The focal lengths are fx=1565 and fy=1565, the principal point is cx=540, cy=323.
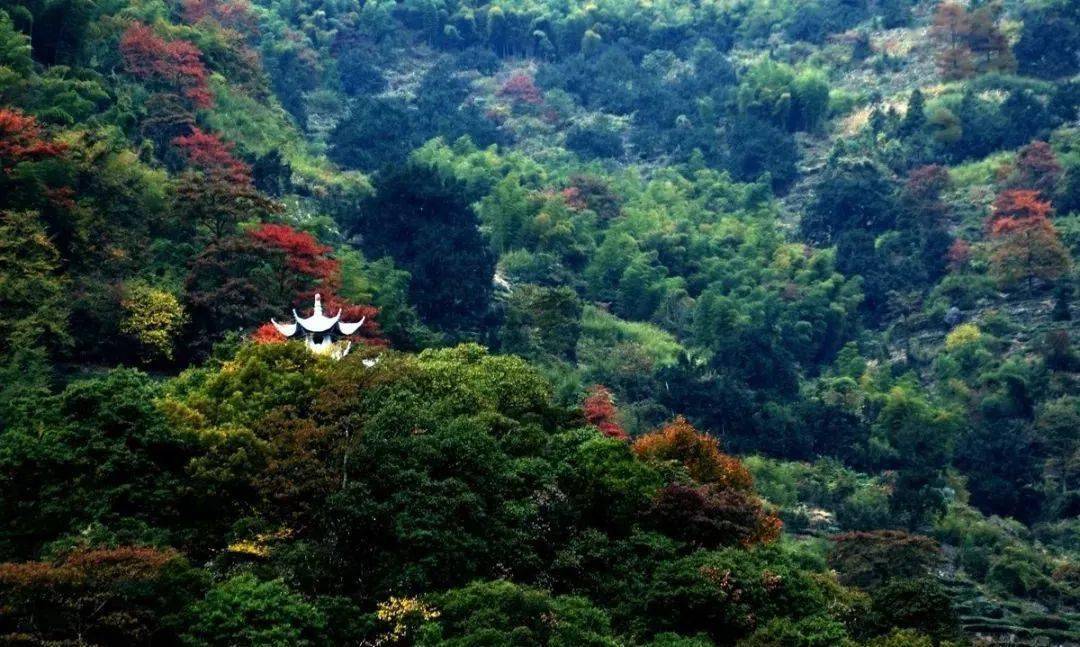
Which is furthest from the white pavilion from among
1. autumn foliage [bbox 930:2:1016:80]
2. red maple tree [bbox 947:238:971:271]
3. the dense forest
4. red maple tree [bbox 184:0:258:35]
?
autumn foliage [bbox 930:2:1016:80]

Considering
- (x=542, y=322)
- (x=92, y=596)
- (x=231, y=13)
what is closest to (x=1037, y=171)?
(x=542, y=322)

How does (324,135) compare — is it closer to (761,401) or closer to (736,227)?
(736,227)

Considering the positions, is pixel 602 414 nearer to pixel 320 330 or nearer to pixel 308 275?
pixel 320 330

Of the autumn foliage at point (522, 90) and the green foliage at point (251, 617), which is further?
the autumn foliage at point (522, 90)

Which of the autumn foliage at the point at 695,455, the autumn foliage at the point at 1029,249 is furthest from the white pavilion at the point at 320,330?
the autumn foliage at the point at 1029,249

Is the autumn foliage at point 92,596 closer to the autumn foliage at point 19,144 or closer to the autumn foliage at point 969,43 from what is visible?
the autumn foliage at point 19,144

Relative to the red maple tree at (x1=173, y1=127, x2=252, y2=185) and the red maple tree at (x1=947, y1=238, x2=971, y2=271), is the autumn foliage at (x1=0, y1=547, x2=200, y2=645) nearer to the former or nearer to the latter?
Result: the red maple tree at (x1=173, y1=127, x2=252, y2=185)
